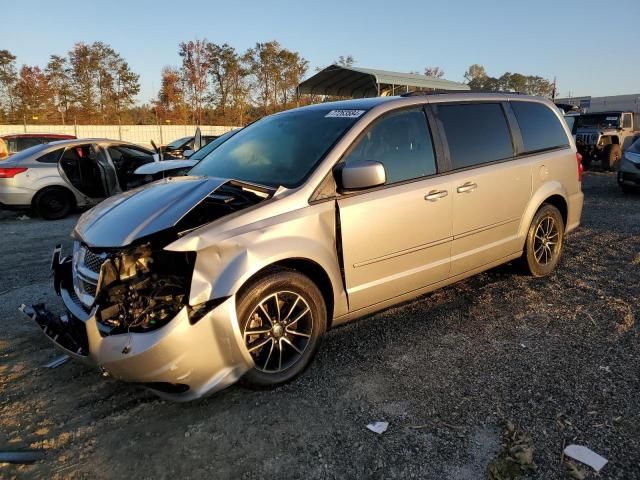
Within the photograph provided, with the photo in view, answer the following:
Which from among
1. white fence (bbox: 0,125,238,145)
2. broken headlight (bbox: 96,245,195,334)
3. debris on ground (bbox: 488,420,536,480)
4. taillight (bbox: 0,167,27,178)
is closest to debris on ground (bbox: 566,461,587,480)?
debris on ground (bbox: 488,420,536,480)

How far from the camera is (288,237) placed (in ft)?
9.55

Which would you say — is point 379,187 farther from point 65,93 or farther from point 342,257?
point 65,93

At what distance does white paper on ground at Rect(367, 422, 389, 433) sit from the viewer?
2.60 meters

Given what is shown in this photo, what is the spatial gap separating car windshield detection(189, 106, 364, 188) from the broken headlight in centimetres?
89

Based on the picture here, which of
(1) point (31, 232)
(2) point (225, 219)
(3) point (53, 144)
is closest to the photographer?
(2) point (225, 219)

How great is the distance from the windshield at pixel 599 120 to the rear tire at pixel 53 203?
1563 centimetres

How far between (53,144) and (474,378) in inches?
349

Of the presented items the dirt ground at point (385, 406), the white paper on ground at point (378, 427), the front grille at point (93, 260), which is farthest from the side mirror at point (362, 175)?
the front grille at point (93, 260)

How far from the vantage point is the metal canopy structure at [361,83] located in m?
17.0

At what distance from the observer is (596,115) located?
56.2 ft

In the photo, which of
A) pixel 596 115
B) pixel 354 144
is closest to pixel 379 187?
pixel 354 144

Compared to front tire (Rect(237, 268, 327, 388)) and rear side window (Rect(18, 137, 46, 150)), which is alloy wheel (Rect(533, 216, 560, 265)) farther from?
rear side window (Rect(18, 137, 46, 150))

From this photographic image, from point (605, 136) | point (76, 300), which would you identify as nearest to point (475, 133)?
point (76, 300)

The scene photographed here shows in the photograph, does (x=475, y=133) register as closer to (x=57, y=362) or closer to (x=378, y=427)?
(x=378, y=427)
